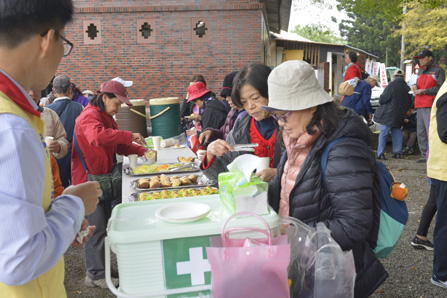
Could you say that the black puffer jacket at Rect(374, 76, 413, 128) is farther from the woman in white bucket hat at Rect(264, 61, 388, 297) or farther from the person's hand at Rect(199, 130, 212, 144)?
the woman in white bucket hat at Rect(264, 61, 388, 297)

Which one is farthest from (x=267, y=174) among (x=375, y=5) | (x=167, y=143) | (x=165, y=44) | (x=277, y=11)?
(x=277, y=11)

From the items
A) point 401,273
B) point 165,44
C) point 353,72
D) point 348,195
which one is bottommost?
point 401,273

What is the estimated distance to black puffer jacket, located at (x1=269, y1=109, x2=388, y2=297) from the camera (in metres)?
1.57

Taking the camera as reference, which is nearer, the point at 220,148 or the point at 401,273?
the point at 220,148

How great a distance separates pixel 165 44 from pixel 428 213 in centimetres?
929

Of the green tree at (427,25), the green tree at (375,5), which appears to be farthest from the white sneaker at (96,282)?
the green tree at (427,25)

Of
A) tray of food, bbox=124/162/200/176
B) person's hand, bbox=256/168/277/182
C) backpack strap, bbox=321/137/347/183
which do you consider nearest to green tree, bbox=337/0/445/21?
tray of food, bbox=124/162/200/176

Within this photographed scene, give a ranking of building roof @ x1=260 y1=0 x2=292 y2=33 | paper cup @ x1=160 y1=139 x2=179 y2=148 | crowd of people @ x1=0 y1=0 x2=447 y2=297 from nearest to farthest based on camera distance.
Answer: crowd of people @ x1=0 y1=0 x2=447 y2=297 < paper cup @ x1=160 y1=139 x2=179 y2=148 < building roof @ x1=260 y1=0 x2=292 y2=33

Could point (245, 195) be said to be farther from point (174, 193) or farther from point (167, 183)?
point (167, 183)

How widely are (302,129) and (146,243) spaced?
2.93ft

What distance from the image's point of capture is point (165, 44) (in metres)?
11.4

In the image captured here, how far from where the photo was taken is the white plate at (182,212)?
1.34 meters

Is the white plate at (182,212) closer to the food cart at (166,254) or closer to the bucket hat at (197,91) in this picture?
the food cart at (166,254)

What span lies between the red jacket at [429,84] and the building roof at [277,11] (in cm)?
615
